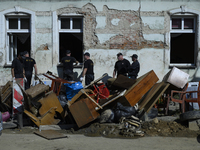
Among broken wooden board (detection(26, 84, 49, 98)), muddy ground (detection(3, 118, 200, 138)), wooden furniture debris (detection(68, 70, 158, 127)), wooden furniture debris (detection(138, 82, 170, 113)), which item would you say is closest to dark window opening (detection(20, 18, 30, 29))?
broken wooden board (detection(26, 84, 49, 98))

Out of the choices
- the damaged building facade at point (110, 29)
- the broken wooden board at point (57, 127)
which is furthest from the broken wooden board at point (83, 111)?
the damaged building facade at point (110, 29)

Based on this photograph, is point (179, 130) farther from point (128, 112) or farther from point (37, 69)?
point (37, 69)

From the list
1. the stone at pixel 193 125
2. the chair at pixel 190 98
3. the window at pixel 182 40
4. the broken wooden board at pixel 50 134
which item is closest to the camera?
the broken wooden board at pixel 50 134

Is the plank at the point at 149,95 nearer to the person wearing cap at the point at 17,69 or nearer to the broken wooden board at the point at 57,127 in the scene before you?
the broken wooden board at the point at 57,127

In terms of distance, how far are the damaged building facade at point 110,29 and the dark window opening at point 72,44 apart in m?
0.26

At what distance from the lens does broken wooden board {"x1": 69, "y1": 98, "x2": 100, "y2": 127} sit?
6191mm

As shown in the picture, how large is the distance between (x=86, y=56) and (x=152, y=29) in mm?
2895

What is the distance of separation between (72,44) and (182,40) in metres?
4.38

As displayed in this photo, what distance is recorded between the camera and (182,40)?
10.0 m

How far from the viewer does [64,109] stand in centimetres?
697

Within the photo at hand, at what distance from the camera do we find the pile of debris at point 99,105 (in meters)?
6.16

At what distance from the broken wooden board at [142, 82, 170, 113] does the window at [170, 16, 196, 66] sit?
3.24m

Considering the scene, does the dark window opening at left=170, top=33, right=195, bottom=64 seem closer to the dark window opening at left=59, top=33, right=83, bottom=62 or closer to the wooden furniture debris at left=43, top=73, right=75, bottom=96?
the dark window opening at left=59, top=33, right=83, bottom=62

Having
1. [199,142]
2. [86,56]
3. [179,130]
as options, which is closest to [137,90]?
[179,130]
